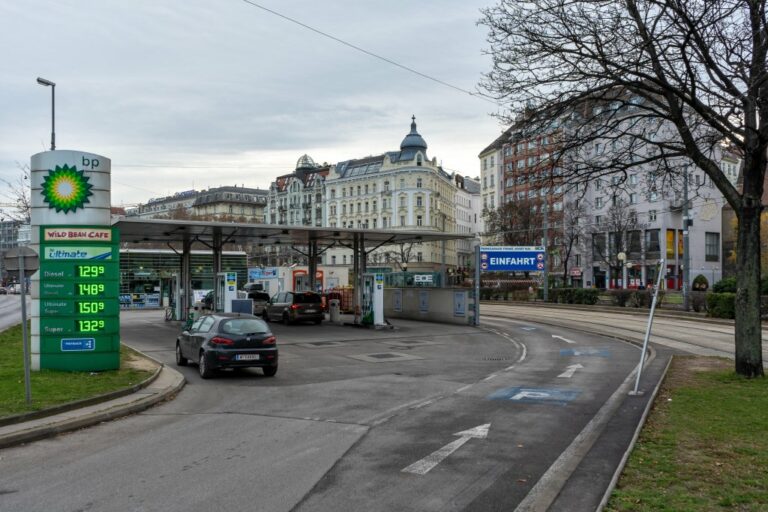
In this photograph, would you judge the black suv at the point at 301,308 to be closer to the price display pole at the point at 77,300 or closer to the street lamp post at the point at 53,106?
the street lamp post at the point at 53,106

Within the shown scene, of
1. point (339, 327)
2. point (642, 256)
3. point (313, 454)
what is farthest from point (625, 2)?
point (642, 256)

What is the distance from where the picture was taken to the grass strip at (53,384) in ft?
33.1

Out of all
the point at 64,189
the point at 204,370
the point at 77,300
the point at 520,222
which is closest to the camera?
the point at 77,300

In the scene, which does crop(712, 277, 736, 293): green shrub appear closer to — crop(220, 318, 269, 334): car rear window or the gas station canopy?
the gas station canopy

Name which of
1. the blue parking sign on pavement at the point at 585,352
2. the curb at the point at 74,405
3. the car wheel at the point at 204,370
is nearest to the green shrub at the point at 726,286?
the blue parking sign on pavement at the point at 585,352

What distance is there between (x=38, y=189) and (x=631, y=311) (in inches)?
1316

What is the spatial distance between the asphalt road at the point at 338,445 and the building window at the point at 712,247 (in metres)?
68.3

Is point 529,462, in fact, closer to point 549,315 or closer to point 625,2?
point 625,2

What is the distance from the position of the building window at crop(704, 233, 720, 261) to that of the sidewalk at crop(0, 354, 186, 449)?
7589cm

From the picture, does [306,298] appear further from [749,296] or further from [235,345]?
[749,296]

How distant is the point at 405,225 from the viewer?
348 ft

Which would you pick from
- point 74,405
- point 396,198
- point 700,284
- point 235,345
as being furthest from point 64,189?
point 396,198

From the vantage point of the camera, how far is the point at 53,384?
12.0 meters

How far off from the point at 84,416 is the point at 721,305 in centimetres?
3200
